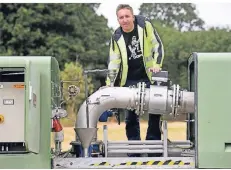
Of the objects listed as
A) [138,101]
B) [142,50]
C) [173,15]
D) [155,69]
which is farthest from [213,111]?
[173,15]

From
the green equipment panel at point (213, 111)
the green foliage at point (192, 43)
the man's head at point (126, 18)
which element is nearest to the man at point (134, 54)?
the man's head at point (126, 18)

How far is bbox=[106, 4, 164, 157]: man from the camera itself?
291 inches

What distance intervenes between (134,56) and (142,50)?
0.35 feet

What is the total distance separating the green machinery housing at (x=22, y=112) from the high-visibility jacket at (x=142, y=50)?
119cm

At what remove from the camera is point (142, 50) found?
7.46m

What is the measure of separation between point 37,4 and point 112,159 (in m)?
25.3

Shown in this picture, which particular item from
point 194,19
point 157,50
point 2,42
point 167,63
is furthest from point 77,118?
point 194,19

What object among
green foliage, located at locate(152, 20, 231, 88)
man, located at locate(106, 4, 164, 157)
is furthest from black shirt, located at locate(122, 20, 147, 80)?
green foliage, located at locate(152, 20, 231, 88)

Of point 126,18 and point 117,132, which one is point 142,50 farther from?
point 117,132

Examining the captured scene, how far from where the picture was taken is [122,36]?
7469 mm

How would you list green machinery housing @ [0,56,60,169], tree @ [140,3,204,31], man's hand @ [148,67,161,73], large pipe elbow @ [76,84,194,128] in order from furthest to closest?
tree @ [140,3,204,31], man's hand @ [148,67,161,73], large pipe elbow @ [76,84,194,128], green machinery housing @ [0,56,60,169]

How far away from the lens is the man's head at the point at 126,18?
7.39 metres

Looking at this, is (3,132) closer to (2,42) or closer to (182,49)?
(2,42)

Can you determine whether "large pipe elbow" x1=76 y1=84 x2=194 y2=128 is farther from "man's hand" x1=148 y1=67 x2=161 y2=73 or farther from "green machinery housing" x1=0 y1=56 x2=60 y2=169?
"green machinery housing" x1=0 y1=56 x2=60 y2=169
